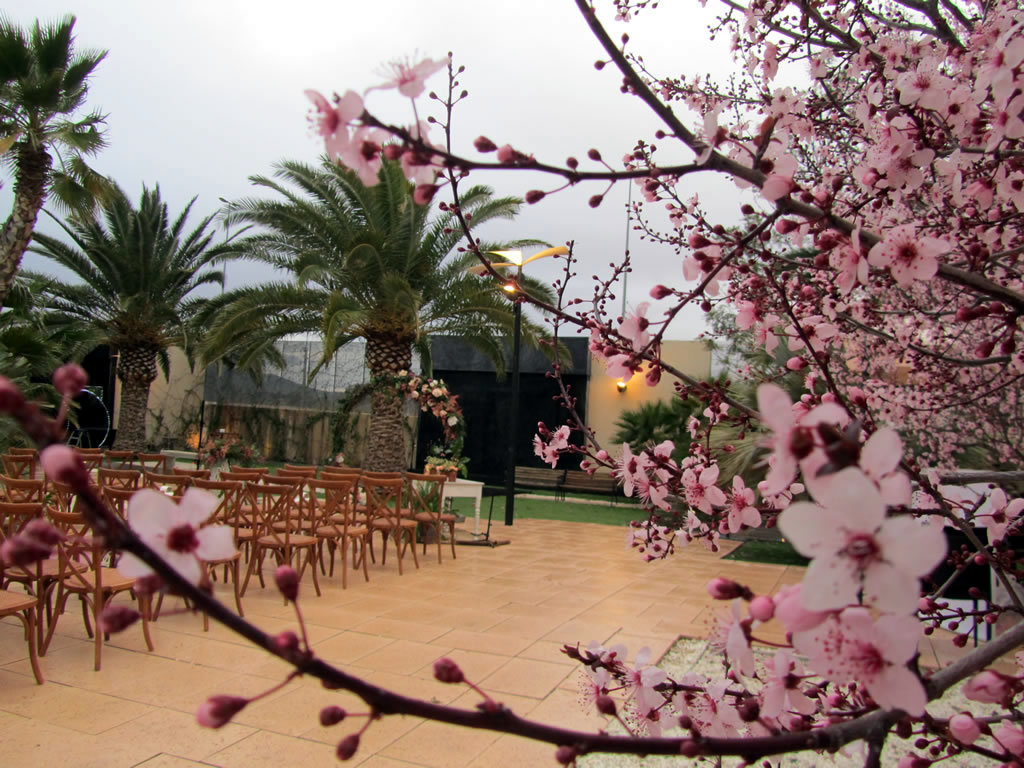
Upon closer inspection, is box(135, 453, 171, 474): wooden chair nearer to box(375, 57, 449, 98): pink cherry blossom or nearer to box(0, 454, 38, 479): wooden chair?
box(0, 454, 38, 479): wooden chair

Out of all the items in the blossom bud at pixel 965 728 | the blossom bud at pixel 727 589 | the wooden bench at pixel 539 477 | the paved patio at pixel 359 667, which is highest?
the blossom bud at pixel 727 589

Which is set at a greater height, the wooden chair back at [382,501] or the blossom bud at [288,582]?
the blossom bud at [288,582]

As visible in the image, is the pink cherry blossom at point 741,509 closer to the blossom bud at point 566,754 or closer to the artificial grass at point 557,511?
the blossom bud at point 566,754

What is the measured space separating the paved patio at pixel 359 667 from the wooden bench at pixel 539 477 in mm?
6850

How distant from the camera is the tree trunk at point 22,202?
9133mm

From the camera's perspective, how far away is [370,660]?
3.92 meters

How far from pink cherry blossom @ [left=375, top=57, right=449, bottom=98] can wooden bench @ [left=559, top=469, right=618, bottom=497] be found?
40.9 ft

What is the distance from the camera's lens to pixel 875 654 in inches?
23.1

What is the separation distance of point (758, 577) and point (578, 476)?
684 centimetres

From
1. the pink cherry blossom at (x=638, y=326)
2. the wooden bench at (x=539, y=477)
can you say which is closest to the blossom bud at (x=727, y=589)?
the pink cherry blossom at (x=638, y=326)

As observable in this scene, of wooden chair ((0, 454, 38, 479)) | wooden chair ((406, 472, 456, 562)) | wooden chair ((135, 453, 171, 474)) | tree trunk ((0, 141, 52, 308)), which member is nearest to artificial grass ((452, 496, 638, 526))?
wooden chair ((406, 472, 456, 562))

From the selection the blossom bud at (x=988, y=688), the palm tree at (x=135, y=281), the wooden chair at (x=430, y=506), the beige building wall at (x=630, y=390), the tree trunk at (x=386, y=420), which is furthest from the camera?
the beige building wall at (x=630, y=390)

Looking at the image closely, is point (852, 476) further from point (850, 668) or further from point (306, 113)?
point (306, 113)

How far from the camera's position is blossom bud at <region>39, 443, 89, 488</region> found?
449 millimetres
